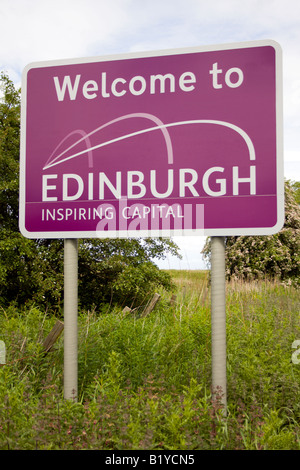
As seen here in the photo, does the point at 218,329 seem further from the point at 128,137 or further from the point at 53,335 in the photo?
the point at 53,335

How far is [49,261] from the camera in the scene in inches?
395

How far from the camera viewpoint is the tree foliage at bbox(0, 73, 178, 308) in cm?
938

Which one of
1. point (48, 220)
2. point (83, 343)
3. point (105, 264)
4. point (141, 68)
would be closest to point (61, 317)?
point (105, 264)

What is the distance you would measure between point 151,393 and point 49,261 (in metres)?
7.19

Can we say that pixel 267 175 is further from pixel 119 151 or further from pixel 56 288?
pixel 56 288

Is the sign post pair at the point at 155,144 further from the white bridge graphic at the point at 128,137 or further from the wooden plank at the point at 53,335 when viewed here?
the wooden plank at the point at 53,335

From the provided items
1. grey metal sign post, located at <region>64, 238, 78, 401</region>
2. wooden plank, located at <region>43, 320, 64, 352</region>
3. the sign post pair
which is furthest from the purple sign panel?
wooden plank, located at <region>43, 320, 64, 352</region>

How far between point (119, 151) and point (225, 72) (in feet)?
3.38

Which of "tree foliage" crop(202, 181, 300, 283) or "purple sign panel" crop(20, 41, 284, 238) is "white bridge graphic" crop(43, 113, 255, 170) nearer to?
"purple sign panel" crop(20, 41, 284, 238)

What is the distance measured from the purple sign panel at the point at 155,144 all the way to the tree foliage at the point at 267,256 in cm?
833

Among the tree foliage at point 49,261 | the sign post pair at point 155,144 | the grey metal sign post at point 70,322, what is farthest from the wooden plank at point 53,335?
the tree foliage at point 49,261

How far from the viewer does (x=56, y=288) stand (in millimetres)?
9586

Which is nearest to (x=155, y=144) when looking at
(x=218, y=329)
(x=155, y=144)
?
(x=155, y=144)

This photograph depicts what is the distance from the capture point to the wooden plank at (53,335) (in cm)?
434
